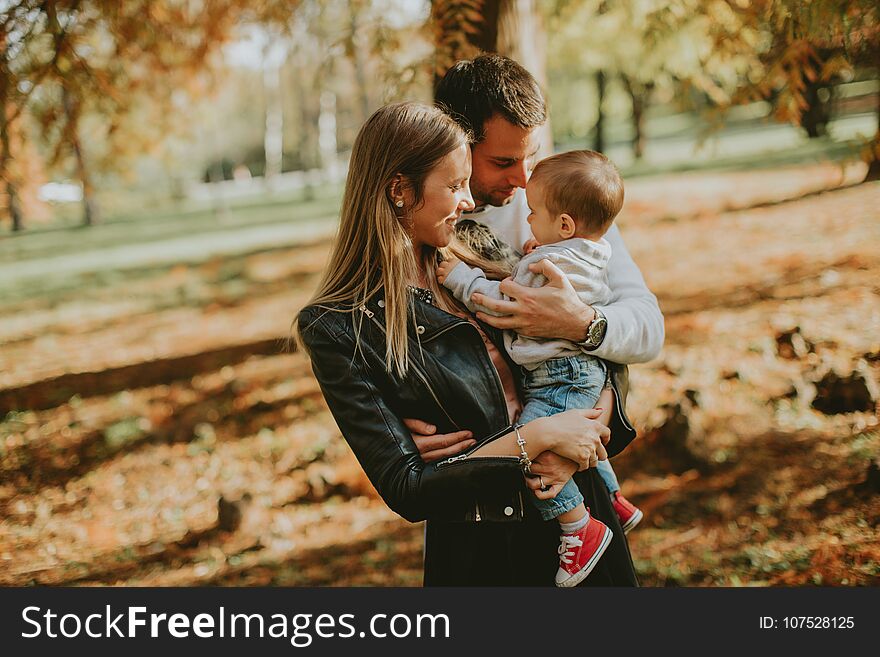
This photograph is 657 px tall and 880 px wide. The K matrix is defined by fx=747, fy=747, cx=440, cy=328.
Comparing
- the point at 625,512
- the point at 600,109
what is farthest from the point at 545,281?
the point at 600,109

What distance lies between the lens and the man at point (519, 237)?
79.7 inches

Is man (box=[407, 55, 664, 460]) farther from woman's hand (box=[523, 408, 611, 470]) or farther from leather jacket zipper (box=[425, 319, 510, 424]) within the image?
woman's hand (box=[523, 408, 611, 470])

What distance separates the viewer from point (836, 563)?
4262mm

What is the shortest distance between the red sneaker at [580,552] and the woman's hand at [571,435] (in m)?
0.23

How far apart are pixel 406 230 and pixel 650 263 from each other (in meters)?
8.83

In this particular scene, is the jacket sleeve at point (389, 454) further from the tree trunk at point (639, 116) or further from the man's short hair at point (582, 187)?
the tree trunk at point (639, 116)

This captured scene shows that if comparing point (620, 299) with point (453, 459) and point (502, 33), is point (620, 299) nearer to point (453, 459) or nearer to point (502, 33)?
Answer: point (453, 459)

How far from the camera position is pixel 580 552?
6.76ft

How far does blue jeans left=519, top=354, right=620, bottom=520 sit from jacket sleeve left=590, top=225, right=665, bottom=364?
6cm

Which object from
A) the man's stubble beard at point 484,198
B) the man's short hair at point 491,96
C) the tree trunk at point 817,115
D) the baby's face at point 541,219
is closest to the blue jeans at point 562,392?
the baby's face at point 541,219

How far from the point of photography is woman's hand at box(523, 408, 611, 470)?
6.23 feet

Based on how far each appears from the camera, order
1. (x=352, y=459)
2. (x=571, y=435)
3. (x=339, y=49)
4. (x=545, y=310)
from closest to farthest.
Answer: (x=571, y=435), (x=545, y=310), (x=339, y=49), (x=352, y=459)

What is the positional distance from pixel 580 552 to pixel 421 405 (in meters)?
0.60

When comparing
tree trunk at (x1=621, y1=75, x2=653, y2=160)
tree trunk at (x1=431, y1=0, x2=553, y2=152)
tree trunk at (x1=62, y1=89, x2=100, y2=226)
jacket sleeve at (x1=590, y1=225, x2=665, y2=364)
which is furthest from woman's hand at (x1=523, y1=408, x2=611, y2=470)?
tree trunk at (x1=621, y1=75, x2=653, y2=160)
